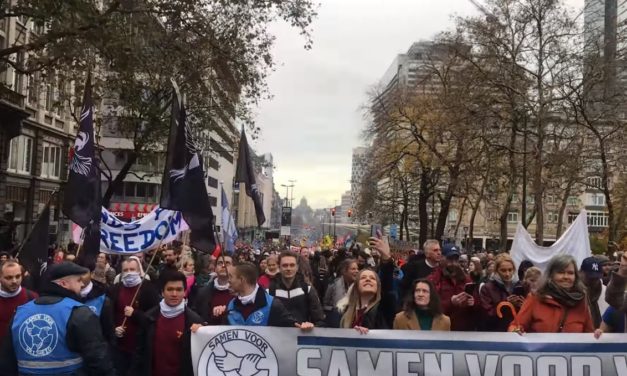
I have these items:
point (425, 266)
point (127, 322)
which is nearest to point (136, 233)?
point (127, 322)

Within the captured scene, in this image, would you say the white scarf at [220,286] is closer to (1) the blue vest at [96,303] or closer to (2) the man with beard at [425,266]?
(1) the blue vest at [96,303]

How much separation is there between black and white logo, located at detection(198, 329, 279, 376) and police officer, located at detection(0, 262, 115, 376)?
116 centimetres

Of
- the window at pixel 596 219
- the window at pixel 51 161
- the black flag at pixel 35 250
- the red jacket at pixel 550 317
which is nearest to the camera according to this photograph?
the red jacket at pixel 550 317

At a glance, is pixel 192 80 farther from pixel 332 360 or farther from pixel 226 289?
pixel 332 360

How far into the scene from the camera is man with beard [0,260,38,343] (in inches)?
238

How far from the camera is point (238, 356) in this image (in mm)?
5375

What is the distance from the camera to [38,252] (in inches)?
317

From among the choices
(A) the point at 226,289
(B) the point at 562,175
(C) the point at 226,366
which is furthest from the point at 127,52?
(B) the point at 562,175

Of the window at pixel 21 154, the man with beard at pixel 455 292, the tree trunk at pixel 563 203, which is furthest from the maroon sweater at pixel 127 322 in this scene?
the window at pixel 21 154

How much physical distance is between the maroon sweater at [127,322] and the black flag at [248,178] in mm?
4821

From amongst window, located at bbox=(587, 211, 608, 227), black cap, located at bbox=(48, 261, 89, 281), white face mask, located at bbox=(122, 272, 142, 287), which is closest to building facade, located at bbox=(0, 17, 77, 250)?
white face mask, located at bbox=(122, 272, 142, 287)

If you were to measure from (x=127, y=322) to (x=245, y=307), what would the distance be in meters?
1.41

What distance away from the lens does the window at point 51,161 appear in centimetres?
3897

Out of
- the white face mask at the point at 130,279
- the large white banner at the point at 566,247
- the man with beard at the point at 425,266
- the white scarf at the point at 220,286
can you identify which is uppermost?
the large white banner at the point at 566,247
